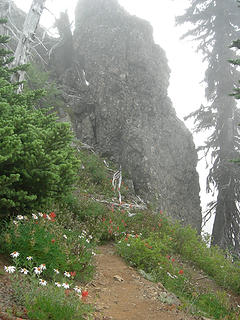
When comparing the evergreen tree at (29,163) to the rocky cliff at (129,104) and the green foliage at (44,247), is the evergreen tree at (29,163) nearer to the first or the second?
the green foliage at (44,247)

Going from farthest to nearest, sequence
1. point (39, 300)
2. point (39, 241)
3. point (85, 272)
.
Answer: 1. point (85, 272)
2. point (39, 241)
3. point (39, 300)

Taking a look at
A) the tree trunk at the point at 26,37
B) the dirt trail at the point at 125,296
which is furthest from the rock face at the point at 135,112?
the dirt trail at the point at 125,296

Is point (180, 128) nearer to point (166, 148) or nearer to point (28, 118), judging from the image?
point (166, 148)

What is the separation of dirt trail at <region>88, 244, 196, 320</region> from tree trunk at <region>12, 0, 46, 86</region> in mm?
6682

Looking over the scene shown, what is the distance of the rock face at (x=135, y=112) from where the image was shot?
42.8ft

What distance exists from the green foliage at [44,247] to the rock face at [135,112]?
24.3 ft

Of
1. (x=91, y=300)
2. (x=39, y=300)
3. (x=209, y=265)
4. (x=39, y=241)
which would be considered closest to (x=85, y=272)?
(x=91, y=300)

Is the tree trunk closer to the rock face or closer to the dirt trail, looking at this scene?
the rock face

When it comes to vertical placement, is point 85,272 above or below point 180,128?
below

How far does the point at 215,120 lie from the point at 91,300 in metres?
13.9

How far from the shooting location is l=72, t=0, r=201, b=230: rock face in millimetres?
13031

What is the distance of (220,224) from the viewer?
45.8ft

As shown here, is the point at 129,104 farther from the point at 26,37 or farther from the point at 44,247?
the point at 44,247

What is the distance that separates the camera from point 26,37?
8.86 meters
